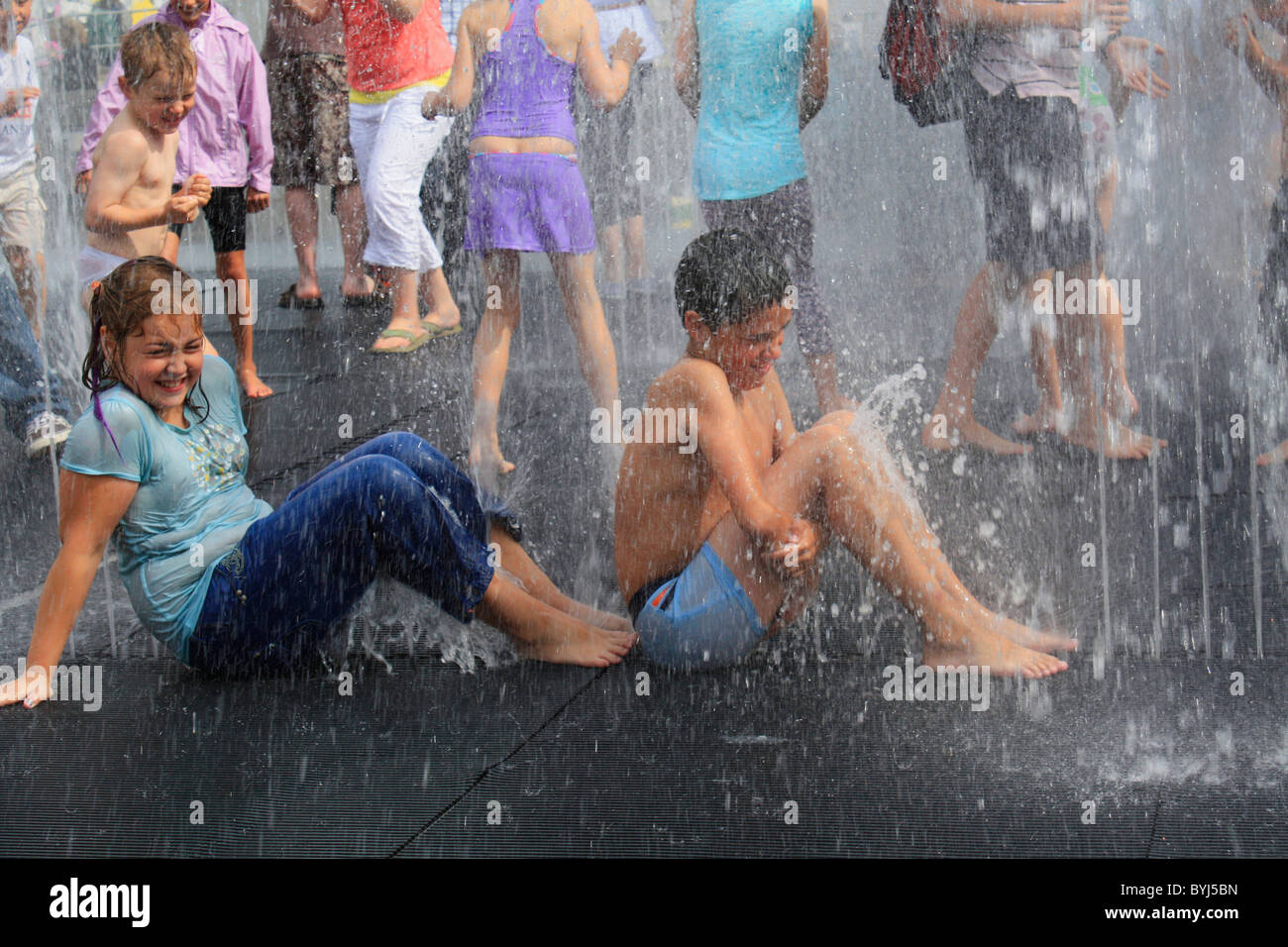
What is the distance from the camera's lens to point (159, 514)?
3121 millimetres

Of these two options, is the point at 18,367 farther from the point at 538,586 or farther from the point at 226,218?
the point at 538,586

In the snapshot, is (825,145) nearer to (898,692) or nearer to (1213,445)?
(1213,445)

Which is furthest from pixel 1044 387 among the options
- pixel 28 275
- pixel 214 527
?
pixel 28 275

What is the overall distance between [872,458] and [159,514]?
155 cm

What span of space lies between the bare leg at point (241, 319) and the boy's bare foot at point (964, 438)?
9.33ft

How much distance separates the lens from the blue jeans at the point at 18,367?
17.6ft

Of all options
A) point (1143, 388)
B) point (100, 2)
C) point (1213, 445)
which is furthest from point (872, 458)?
point (100, 2)

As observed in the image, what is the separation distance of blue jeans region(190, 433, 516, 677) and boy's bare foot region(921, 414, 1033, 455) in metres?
2.13

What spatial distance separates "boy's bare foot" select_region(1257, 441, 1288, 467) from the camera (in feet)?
14.8

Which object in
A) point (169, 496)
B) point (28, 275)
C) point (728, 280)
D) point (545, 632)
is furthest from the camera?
point (28, 275)

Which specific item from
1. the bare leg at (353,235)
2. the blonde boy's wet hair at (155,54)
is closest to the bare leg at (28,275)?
the blonde boy's wet hair at (155,54)

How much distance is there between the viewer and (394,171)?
703 cm

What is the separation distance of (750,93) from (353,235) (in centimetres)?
384

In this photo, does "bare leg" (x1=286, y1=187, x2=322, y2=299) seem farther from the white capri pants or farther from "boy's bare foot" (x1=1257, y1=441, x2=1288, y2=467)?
"boy's bare foot" (x1=1257, y1=441, x2=1288, y2=467)
